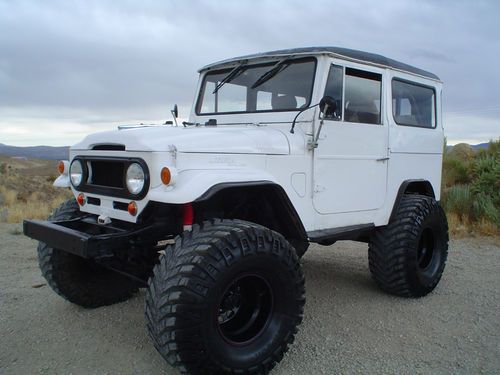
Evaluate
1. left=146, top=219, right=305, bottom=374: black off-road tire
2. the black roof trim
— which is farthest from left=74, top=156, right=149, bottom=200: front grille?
the black roof trim

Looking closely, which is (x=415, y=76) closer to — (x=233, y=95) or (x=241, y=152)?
(x=233, y=95)

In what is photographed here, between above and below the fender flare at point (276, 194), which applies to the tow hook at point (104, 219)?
below

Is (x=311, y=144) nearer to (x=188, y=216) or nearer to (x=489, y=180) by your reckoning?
(x=188, y=216)

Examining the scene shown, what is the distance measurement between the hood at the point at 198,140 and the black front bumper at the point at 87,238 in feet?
1.98

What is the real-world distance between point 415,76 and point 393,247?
197 cm

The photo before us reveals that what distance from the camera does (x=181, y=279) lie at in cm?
285

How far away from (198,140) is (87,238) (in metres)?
1.00

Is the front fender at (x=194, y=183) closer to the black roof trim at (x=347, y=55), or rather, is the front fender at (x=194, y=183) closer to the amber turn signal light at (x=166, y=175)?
the amber turn signal light at (x=166, y=175)

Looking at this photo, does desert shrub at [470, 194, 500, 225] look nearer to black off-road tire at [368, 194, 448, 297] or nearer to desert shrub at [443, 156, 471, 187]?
desert shrub at [443, 156, 471, 187]

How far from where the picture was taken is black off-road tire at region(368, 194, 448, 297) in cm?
477

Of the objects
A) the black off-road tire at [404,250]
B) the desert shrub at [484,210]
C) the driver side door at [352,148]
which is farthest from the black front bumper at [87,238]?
the desert shrub at [484,210]

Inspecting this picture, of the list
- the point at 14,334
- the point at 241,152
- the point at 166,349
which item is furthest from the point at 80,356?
the point at 241,152

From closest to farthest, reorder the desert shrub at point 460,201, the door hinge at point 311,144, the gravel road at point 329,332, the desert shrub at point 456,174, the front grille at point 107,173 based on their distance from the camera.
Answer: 1. the gravel road at point 329,332
2. the front grille at point 107,173
3. the door hinge at point 311,144
4. the desert shrub at point 460,201
5. the desert shrub at point 456,174

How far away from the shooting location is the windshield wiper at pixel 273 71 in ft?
14.3
